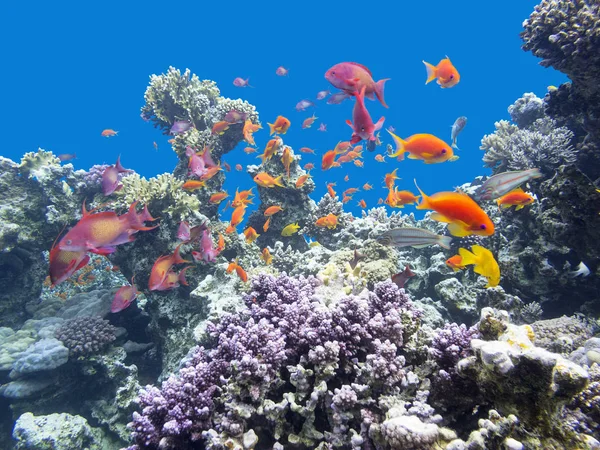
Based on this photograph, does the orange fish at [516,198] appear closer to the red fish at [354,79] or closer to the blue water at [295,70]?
the red fish at [354,79]

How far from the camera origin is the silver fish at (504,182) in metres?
4.14

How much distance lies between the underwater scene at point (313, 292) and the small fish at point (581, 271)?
14 mm

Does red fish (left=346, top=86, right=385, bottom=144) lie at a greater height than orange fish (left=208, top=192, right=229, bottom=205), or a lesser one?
lesser

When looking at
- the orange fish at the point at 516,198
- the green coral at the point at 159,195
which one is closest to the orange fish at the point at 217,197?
the green coral at the point at 159,195

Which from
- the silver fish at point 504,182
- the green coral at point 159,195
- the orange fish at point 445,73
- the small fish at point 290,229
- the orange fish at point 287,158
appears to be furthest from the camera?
the orange fish at point 287,158

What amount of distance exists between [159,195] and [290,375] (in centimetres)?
495

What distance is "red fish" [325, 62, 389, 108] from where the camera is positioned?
365cm

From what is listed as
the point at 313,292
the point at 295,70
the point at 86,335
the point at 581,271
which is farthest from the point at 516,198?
the point at 295,70

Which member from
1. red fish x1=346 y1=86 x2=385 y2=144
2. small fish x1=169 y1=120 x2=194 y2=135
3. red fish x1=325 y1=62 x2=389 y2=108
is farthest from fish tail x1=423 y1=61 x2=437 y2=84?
small fish x1=169 y1=120 x2=194 y2=135

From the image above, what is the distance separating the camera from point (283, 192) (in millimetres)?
7688

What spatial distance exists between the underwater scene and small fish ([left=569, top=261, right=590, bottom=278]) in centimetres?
1

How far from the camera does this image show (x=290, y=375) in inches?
98.7

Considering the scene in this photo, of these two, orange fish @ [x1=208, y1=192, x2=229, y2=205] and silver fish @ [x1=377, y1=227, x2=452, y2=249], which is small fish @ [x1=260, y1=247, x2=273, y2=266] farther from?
silver fish @ [x1=377, y1=227, x2=452, y2=249]

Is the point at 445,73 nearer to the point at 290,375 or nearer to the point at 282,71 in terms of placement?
the point at 290,375
